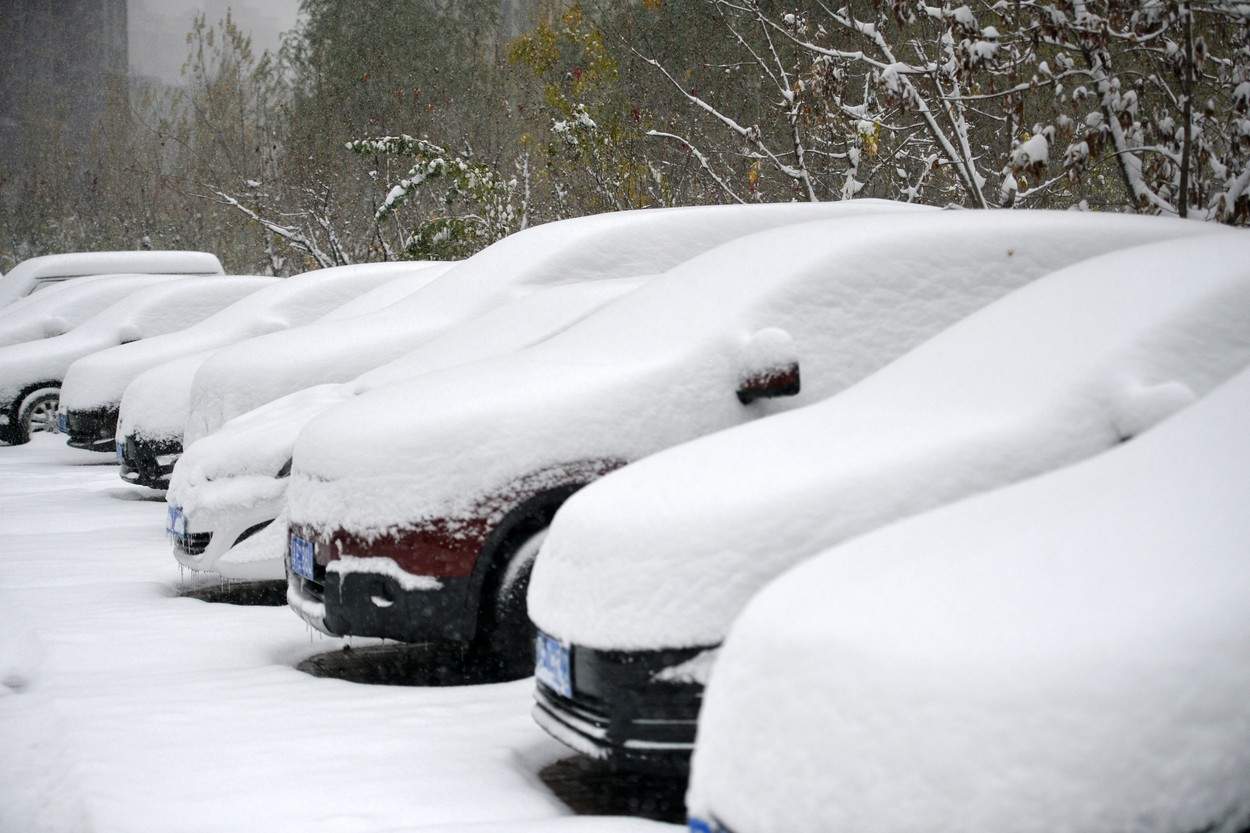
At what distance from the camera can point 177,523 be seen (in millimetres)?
7117

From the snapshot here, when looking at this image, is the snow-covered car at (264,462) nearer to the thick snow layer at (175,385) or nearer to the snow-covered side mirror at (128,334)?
the thick snow layer at (175,385)

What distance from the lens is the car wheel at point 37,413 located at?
1430 centimetres

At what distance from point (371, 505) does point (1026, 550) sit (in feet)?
9.79

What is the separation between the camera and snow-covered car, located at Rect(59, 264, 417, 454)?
11430 millimetres

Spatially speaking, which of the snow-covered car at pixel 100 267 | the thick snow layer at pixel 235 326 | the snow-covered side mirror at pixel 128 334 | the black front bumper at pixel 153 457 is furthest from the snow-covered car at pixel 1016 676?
the snow-covered car at pixel 100 267

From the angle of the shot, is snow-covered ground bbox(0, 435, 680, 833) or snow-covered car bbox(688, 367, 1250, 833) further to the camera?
snow-covered ground bbox(0, 435, 680, 833)

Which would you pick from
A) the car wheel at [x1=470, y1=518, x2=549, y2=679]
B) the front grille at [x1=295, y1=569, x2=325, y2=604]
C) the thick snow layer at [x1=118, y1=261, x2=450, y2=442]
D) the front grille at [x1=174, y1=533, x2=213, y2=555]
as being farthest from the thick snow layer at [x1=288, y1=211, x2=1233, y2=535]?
the thick snow layer at [x1=118, y1=261, x2=450, y2=442]

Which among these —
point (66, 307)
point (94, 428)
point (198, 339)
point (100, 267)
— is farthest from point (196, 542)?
point (100, 267)

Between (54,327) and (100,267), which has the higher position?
(100,267)

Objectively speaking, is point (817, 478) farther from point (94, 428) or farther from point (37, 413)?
point (37, 413)

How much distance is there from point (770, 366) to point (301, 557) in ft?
6.96

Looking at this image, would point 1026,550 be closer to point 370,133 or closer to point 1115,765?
point 1115,765

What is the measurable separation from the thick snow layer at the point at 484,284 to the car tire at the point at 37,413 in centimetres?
621

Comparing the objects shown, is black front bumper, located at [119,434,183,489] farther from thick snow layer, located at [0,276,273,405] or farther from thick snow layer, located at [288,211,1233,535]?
thick snow layer, located at [288,211,1233,535]
